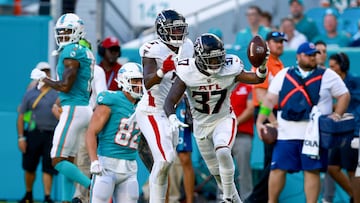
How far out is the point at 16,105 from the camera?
48.8 feet

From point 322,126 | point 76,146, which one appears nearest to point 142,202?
point 76,146

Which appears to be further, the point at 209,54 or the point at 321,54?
the point at 321,54

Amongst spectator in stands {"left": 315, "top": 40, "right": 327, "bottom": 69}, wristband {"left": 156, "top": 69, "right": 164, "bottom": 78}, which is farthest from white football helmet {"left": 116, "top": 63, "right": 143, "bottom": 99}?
spectator in stands {"left": 315, "top": 40, "right": 327, "bottom": 69}

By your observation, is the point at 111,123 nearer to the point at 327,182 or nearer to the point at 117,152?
the point at 117,152

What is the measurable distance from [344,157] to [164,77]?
2732mm

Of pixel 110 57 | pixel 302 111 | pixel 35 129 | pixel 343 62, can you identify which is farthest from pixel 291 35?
pixel 35 129

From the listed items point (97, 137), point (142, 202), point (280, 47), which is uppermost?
point (280, 47)

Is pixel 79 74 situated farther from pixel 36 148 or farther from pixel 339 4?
pixel 339 4

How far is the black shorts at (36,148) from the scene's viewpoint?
13.7m

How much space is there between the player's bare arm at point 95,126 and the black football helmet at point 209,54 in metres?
1.08

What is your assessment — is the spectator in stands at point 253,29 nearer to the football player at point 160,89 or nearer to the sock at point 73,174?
the sock at point 73,174

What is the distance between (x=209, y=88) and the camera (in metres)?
9.77

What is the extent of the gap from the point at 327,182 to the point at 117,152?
3.57 metres

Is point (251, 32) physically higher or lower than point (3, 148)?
higher
